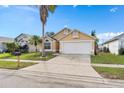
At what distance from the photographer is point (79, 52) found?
18.7m

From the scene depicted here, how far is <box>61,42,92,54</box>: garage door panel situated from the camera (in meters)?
18.5

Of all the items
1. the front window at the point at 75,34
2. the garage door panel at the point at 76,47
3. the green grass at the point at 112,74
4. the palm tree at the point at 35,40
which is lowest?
the green grass at the point at 112,74

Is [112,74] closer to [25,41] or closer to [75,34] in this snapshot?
[75,34]

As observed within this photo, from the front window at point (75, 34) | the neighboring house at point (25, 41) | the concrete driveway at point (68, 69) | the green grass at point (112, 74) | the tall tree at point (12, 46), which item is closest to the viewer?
the green grass at point (112, 74)

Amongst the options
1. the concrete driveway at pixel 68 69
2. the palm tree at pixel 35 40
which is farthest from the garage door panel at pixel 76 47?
the concrete driveway at pixel 68 69

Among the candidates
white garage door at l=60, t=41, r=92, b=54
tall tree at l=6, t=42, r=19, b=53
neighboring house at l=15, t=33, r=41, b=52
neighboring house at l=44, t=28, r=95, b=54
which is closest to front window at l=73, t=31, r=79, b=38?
neighboring house at l=44, t=28, r=95, b=54

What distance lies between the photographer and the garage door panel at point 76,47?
18.5 meters

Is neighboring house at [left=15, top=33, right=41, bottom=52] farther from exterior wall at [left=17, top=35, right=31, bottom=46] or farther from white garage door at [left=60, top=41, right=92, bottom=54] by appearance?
white garage door at [left=60, top=41, right=92, bottom=54]

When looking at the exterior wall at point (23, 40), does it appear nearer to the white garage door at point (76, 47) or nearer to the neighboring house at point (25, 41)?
the neighboring house at point (25, 41)

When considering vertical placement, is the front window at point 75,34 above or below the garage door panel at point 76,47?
above
